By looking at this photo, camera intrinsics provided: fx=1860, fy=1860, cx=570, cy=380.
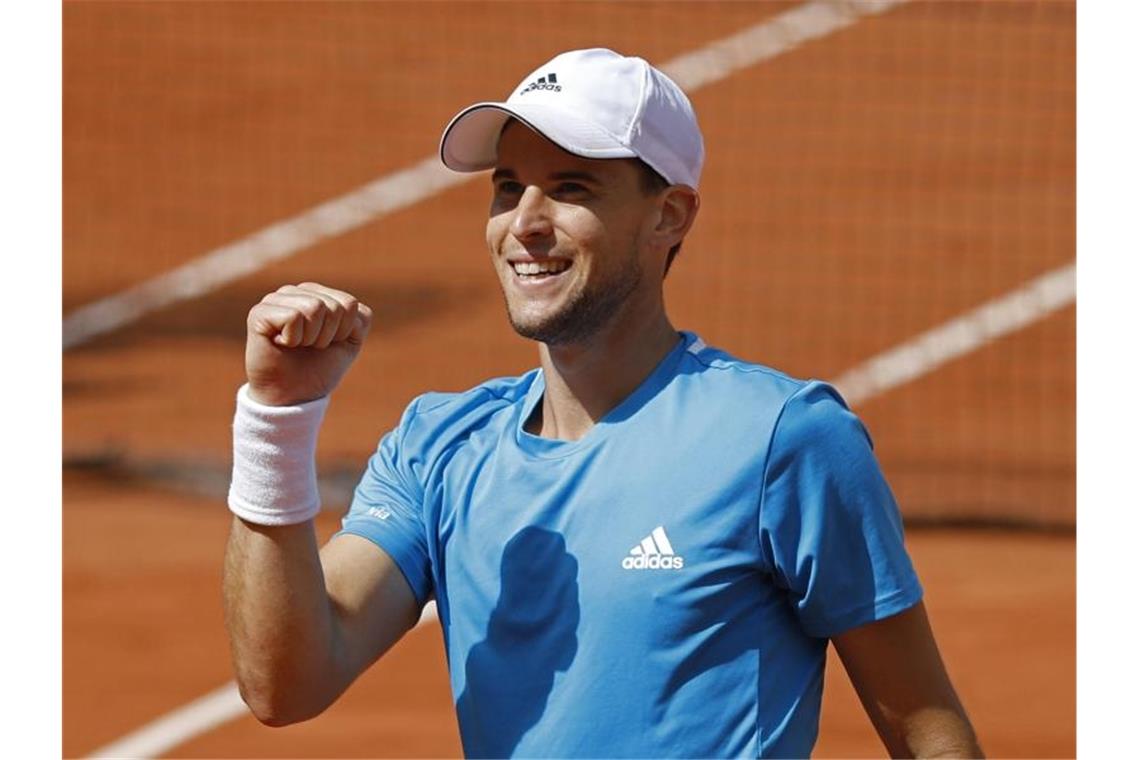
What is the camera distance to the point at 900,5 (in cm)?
1516

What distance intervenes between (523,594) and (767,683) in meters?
0.45

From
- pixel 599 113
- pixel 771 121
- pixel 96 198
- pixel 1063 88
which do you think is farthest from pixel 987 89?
pixel 599 113

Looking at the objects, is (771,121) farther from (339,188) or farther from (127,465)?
(127,465)

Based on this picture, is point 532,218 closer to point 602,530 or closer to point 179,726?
point 602,530

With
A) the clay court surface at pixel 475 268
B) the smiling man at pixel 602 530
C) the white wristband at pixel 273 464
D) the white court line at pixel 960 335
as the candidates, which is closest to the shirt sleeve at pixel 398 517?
the smiling man at pixel 602 530

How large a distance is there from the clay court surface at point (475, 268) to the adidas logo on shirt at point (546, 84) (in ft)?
16.4

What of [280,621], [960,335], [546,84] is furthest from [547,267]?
[960,335]

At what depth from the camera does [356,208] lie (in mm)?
13758

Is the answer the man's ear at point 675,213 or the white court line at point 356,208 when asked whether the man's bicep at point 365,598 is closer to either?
the man's ear at point 675,213

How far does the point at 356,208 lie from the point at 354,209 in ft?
0.09

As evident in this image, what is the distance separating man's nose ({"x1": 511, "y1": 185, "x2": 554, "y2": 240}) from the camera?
10.8 feet

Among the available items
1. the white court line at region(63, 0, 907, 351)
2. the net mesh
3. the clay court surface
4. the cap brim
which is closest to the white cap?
the cap brim

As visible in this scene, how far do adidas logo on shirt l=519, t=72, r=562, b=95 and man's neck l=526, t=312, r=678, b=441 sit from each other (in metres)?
0.46

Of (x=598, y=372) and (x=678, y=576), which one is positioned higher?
(x=598, y=372)
